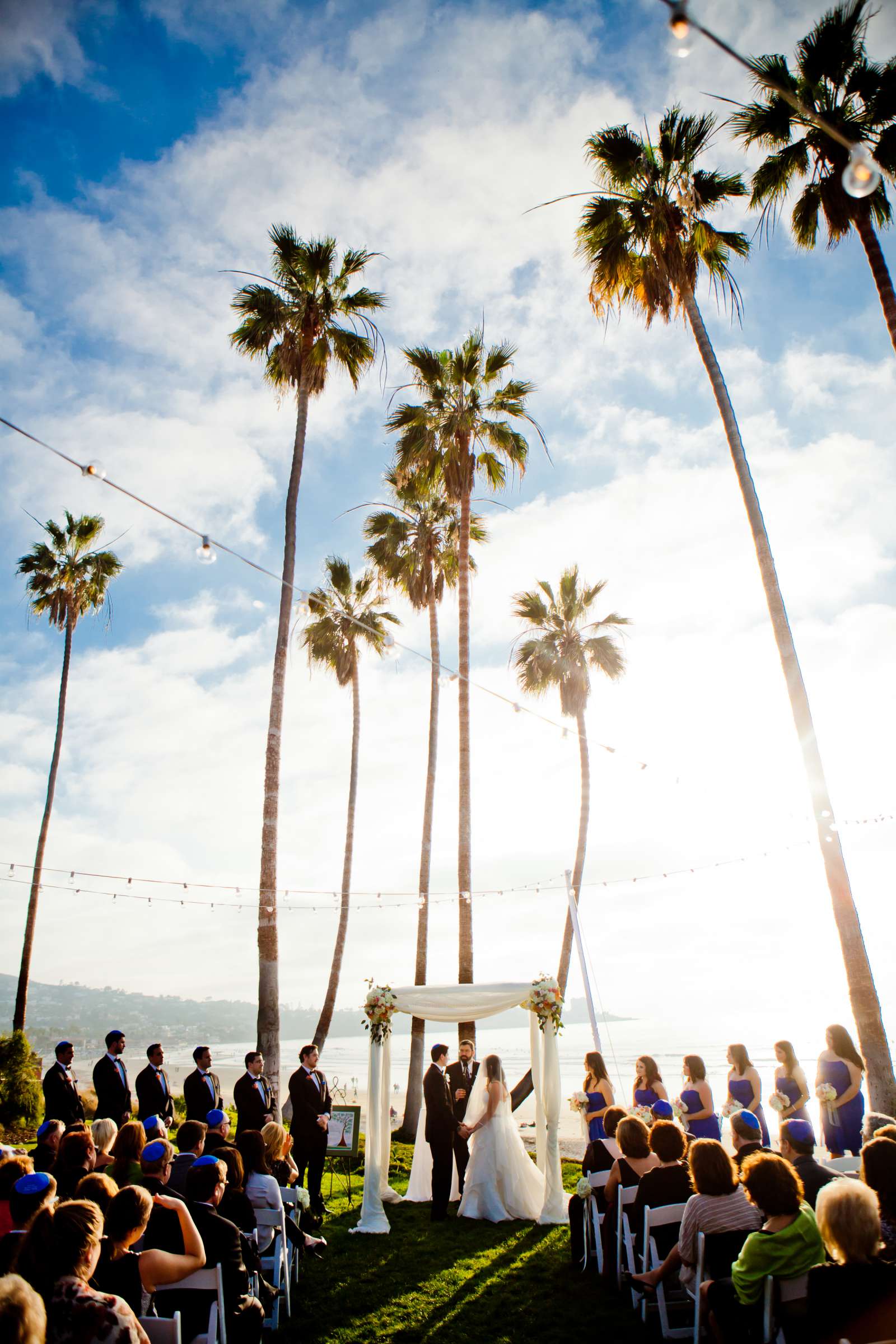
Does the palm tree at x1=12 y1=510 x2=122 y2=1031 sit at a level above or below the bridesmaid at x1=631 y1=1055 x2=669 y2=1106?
above

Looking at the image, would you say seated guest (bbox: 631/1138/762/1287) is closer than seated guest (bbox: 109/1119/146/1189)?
Yes

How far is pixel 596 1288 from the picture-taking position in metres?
6.31

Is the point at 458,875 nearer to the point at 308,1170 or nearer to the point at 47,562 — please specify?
the point at 308,1170

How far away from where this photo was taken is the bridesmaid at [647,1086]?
812cm

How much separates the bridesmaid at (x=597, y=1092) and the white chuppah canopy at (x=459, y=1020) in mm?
718

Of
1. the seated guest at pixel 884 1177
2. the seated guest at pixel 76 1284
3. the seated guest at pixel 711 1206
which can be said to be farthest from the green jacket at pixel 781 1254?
the seated guest at pixel 76 1284

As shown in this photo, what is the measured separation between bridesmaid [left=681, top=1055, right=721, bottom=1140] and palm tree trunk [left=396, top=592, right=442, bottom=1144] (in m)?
7.32

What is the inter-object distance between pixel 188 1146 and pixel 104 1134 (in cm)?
217

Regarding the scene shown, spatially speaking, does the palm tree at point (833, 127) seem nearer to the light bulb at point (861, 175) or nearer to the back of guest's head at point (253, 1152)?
the light bulb at point (861, 175)

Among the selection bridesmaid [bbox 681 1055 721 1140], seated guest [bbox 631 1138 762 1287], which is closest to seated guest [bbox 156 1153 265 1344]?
seated guest [bbox 631 1138 762 1287]

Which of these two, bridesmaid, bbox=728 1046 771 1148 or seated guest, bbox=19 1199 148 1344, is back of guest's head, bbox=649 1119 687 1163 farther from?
seated guest, bbox=19 1199 148 1344

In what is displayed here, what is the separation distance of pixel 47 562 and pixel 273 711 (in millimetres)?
12431

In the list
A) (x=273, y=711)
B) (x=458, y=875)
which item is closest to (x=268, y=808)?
(x=273, y=711)

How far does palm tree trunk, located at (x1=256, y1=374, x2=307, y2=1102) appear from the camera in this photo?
38.6 ft
